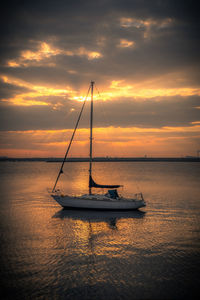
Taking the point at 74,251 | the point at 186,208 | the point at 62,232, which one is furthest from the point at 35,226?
the point at 186,208

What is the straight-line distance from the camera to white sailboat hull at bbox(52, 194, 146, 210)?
1182 inches

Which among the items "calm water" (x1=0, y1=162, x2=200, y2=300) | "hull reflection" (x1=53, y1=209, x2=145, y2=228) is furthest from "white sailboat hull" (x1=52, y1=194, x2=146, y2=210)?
"calm water" (x1=0, y1=162, x2=200, y2=300)

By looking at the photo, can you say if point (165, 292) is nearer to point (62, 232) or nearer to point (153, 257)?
point (153, 257)

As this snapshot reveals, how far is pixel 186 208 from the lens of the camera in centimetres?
3447

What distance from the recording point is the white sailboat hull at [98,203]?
1182 inches

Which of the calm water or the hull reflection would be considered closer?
the calm water

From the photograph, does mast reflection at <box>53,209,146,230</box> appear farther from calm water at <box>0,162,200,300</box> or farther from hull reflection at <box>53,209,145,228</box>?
calm water at <box>0,162,200,300</box>

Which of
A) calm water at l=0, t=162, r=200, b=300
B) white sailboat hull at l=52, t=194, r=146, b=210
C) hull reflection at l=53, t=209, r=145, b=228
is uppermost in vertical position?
white sailboat hull at l=52, t=194, r=146, b=210

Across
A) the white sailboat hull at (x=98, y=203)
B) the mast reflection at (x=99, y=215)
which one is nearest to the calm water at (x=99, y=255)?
the mast reflection at (x=99, y=215)

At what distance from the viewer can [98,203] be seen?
29984 millimetres

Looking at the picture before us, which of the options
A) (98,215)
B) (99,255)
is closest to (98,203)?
(98,215)

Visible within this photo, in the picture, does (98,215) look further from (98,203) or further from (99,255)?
(99,255)

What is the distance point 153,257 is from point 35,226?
48.1 feet

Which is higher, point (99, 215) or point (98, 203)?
point (98, 203)
